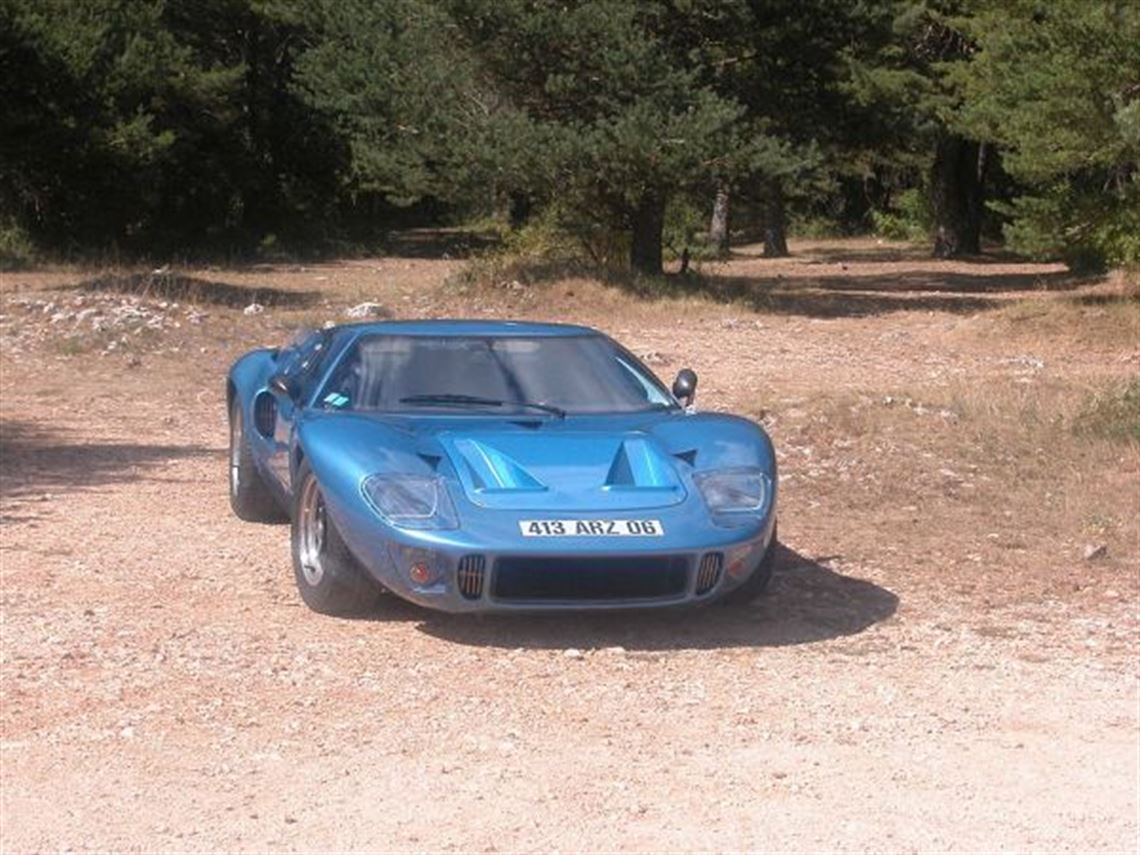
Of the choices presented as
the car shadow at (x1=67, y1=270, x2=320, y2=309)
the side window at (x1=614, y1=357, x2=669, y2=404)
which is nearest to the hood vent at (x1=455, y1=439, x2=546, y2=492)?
the side window at (x1=614, y1=357, x2=669, y2=404)

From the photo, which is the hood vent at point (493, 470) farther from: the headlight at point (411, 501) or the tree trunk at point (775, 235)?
the tree trunk at point (775, 235)

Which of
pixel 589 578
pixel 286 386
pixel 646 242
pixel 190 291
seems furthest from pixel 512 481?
pixel 646 242

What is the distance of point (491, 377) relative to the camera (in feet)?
28.0

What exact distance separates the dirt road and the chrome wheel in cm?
22

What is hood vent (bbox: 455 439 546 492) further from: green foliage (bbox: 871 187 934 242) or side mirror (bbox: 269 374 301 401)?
green foliage (bbox: 871 187 934 242)

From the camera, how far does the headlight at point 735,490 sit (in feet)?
25.1

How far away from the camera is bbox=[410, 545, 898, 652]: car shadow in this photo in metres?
7.58

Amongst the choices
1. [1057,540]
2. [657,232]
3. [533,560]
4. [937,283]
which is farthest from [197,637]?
[937,283]

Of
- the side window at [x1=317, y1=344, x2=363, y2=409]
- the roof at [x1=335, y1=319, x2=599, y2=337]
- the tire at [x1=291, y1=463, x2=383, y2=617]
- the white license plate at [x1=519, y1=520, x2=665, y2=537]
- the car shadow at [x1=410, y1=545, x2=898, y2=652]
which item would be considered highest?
the roof at [x1=335, y1=319, x2=599, y2=337]

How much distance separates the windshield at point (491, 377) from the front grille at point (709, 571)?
1.15 meters

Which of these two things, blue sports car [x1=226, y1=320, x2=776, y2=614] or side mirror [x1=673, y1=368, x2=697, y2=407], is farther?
side mirror [x1=673, y1=368, x2=697, y2=407]

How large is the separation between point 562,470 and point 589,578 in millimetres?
459

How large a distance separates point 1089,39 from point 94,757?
17.1 meters

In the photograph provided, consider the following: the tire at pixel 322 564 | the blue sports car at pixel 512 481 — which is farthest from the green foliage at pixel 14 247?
the tire at pixel 322 564
